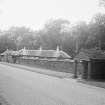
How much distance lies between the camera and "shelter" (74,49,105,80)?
66.5 ft

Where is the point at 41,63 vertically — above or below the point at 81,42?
below

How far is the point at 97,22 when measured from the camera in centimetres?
5144

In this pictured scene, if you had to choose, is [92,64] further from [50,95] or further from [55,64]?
[55,64]

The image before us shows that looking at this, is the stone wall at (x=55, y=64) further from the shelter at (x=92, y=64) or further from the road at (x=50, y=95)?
the road at (x=50, y=95)

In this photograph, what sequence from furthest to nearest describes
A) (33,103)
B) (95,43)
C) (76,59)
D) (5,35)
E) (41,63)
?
(5,35), (95,43), (41,63), (76,59), (33,103)

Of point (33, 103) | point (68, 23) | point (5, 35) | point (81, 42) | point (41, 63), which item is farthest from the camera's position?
point (5, 35)

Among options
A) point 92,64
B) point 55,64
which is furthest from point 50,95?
point 55,64

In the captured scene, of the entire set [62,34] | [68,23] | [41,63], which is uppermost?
[68,23]

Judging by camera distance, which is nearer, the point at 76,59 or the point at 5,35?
the point at 76,59

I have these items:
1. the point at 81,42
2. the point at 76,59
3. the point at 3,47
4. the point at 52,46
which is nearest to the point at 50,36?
the point at 52,46

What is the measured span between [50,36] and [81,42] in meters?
19.4

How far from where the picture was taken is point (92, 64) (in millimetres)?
20516

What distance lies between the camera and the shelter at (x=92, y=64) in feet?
66.5

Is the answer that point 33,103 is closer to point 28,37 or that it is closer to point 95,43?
point 95,43
